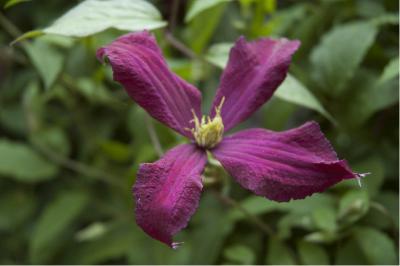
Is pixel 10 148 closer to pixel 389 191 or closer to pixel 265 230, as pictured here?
pixel 265 230

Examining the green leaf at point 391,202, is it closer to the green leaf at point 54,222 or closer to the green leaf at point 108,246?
the green leaf at point 108,246

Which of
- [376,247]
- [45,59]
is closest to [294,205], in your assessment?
[376,247]

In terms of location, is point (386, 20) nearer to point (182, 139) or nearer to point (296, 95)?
point (296, 95)

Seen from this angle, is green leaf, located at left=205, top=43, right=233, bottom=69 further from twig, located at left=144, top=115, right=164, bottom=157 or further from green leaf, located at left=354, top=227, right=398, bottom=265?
green leaf, located at left=354, top=227, right=398, bottom=265

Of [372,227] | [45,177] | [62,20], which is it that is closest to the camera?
[62,20]

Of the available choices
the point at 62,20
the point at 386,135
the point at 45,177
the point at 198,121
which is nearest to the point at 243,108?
the point at 198,121
